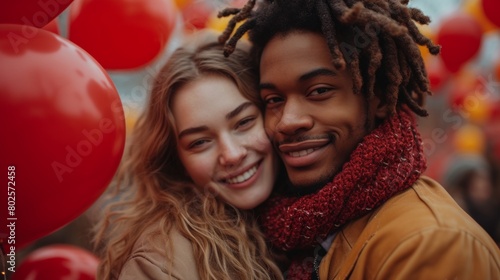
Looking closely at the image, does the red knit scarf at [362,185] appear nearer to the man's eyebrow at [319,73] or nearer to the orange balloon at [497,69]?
the man's eyebrow at [319,73]

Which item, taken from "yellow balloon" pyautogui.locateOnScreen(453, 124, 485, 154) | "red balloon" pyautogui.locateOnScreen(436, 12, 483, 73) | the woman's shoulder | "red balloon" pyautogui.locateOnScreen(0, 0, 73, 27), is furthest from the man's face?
"yellow balloon" pyautogui.locateOnScreen(453, 124, 485, 154)

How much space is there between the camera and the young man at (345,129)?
1.96 metres

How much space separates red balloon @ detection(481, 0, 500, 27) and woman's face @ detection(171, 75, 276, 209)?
1936 millimetres

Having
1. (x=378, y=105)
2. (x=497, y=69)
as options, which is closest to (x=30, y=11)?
(x=378, y=105)

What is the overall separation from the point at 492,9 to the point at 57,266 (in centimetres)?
304

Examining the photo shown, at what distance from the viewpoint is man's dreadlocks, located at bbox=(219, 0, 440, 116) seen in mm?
2012

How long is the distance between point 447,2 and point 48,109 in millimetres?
4633

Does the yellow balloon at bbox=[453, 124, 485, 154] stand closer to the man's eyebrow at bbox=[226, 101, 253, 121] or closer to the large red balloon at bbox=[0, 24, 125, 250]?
the man's eyebrow at bbox=[226, 101, 253, 121]

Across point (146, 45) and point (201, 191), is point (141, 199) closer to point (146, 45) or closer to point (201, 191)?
point (201, 191)

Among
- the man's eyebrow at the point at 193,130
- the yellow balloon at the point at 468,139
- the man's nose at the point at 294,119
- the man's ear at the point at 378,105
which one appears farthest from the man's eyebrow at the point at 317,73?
the yellow balloon at the point at 468,139

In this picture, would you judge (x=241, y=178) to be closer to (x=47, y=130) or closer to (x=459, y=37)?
(x=47, y=130)

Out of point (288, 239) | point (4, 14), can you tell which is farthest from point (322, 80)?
point (4, 14)

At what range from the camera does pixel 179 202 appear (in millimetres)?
2387

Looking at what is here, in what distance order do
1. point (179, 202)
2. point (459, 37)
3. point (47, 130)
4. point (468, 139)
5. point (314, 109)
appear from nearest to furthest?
point (47, 130)
point (314, 109)
point (179, 202)
point (459, 37)
point (468, 139)
